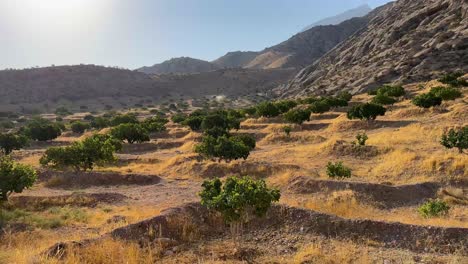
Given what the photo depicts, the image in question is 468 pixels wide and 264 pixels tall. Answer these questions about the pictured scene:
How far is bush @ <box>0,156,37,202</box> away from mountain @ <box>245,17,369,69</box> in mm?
158726

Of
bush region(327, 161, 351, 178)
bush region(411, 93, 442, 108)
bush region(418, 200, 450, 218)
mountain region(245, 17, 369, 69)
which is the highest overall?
mountain region(245, 17, 369, 69)

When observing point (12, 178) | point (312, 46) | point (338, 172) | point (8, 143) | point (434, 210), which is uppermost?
point (312, 46)

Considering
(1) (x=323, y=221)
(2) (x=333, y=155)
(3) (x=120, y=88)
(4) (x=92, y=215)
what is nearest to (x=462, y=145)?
(2) (x=333, y=155)

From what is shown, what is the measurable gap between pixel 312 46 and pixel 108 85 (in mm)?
101611

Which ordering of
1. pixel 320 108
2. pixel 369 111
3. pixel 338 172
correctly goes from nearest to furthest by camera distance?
pixel 338 172 < pixel 369 111 < pixel 320 108

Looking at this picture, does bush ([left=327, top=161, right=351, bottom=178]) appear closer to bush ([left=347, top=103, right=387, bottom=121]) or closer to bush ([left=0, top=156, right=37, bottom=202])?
bush ([left=0, top=156, right=37, bottom=202])

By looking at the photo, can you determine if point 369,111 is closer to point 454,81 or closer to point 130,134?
point 454,81

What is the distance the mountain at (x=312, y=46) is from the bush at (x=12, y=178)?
159 meters

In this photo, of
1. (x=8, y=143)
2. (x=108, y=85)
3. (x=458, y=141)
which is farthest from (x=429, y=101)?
(x=108, y=85)

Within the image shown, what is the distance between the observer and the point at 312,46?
188375mm

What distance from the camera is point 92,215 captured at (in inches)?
622

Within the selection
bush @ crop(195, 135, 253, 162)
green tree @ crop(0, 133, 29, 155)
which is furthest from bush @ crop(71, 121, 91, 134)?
bush @ crop(195, 135, 253, 162)

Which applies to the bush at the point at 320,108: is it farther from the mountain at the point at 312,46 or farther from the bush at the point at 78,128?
the mountain at the point at 312,46

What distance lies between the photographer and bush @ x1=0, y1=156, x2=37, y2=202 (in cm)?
1666
